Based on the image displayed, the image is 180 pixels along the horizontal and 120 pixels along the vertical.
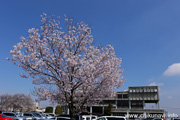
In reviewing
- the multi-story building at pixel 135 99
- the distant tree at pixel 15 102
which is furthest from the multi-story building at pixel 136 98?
the distant tree at pixel 15 102

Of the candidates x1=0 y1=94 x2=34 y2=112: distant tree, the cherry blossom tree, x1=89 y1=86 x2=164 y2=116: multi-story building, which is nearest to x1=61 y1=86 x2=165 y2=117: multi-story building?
x1=89 y1=86 x2=164 y2=116: multi-story building

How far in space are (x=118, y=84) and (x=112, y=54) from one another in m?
3.36

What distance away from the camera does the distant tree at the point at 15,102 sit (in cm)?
5272

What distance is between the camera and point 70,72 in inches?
500

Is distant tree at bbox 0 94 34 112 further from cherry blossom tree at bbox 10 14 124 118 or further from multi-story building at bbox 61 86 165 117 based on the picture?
cherry blossom tree at bbox 10 14 124 118

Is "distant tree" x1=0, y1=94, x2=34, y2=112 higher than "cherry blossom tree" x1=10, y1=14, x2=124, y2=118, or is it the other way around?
"cherry blossom tree" x1=10, y1=14, x2=124, y2=118

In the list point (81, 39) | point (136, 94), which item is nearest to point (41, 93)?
point (81, 39)

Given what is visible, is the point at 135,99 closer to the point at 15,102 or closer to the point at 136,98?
the point at 136,98

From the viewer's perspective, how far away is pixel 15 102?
53.5 meters

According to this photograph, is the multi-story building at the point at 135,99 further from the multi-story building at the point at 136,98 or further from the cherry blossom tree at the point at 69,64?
the cherry blossom tree at the point at 69,64

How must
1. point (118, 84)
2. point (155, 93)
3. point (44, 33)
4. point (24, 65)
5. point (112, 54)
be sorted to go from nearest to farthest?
point (24, 65) → point (44, 33) → point (112, 54) → point (118, 84) → point (155, 93)

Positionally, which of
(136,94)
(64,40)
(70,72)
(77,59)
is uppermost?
(64,40)

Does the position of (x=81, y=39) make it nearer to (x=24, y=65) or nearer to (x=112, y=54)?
(x=112, y=54)

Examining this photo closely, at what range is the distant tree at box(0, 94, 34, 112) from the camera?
5272 centimetres
